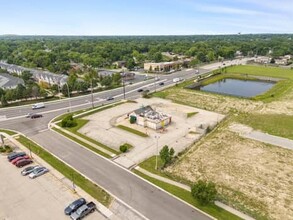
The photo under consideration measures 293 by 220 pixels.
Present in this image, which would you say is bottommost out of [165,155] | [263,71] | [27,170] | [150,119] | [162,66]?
[27,170]

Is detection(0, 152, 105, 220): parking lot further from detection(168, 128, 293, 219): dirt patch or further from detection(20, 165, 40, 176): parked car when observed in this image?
detection(168, 128, 293, 219): dirt patch

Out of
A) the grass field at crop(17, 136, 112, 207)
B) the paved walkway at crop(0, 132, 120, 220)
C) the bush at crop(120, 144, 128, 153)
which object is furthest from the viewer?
the bush at crop(120, 144, 128, 153)

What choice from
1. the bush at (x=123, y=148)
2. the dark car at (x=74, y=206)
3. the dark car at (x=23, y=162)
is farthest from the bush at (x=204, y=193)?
the dark car at (x=23, y=162)

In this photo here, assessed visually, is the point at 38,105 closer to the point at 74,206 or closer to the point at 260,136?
the point at 74,206

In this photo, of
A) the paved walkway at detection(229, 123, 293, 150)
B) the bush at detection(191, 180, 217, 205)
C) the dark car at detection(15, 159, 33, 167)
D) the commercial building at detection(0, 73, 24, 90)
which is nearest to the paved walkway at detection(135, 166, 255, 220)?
the bush at detection(191, 180, 217, 205)

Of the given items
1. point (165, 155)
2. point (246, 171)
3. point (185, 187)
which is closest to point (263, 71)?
point (246, 171)

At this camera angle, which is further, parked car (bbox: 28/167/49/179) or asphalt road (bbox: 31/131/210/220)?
parked car (bbox: 28/167/49/179)

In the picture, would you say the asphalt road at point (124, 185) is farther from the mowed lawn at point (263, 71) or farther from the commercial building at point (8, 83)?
the mowed lawn at point (263, 71)
